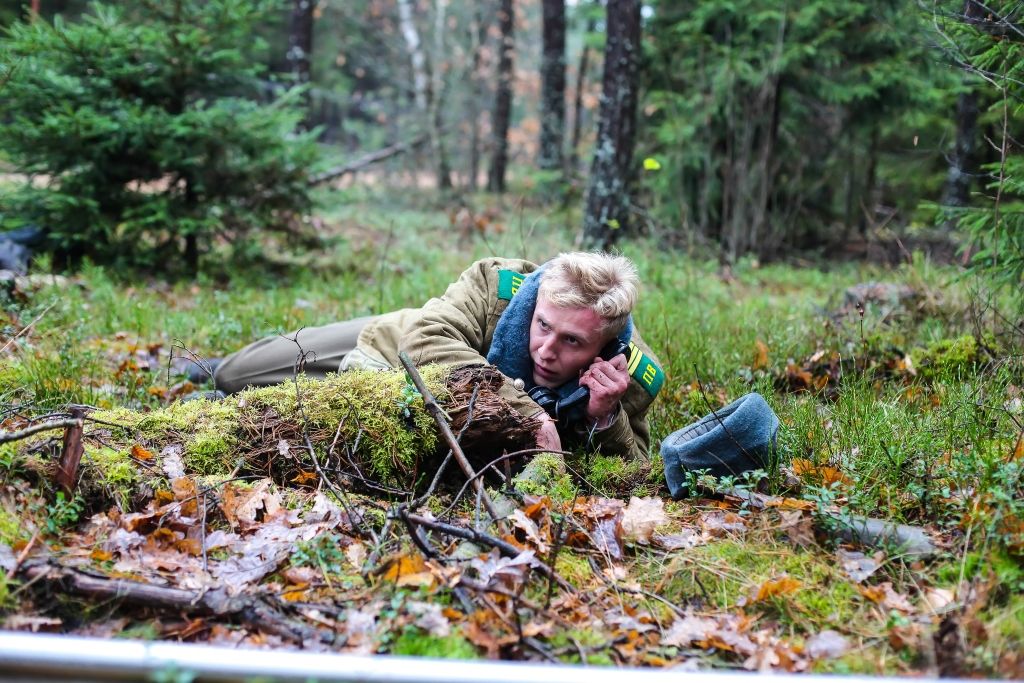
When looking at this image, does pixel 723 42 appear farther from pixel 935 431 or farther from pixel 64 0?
pixel 64 0

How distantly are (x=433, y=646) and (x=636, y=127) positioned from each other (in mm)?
11042

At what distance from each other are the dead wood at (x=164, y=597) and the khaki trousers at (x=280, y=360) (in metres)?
2.45

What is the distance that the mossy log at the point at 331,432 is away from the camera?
330cm

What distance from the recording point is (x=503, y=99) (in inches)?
733

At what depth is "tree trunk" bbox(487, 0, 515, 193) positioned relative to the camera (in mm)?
17375

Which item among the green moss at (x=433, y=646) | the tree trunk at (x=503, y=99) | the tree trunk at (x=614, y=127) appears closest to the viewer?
the green moss at (x=433, y=646)

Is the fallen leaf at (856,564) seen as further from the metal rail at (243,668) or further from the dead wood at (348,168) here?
the dead wood at (348,168)

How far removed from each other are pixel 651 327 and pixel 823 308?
2030mm

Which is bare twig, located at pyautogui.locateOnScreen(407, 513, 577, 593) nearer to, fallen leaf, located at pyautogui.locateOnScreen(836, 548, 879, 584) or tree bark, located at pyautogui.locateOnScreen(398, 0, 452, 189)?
fallen leaf, located at pyautogui.locateOnScreen(836, 548, 879, 584)

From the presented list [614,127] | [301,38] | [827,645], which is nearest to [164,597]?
[827,645]

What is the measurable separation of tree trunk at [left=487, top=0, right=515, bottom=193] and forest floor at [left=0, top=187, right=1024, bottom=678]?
14534mm

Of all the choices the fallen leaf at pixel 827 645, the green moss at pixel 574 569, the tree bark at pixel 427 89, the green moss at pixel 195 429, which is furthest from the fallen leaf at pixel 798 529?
Answer: the tree bark at pixel 427 89

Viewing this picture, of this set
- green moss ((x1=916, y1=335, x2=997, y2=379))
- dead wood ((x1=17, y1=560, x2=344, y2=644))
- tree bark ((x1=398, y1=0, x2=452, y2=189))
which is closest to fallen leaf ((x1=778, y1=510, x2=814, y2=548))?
dead wood ((x1=17, y1=560, x2=344, y2=644))

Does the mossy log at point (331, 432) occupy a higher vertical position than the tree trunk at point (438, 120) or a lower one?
lower
